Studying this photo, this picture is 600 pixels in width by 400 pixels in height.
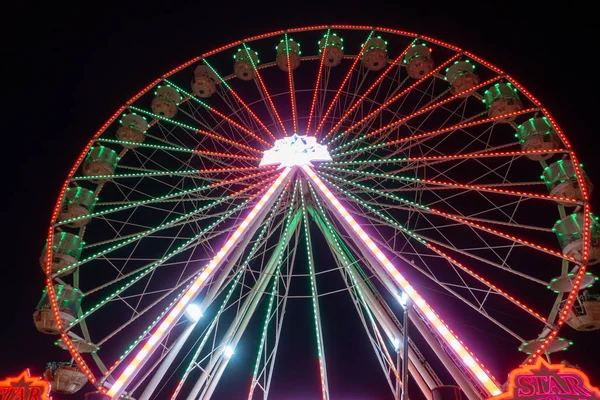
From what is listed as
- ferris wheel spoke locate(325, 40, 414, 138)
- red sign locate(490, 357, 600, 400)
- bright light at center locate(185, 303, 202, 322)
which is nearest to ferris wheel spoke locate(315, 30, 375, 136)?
ferris wheel spoke locate(325, 40, 414, 138)

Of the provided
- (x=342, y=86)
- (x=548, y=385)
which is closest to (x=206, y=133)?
(x=342, y=86)

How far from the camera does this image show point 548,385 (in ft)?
15.3

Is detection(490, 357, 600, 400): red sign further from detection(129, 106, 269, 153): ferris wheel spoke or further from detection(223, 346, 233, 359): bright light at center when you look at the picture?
detection(129, 106, 269, 153): ferris wheel spoke

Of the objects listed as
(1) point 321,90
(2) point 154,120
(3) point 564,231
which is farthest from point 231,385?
(3) point 564,231

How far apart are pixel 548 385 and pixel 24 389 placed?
6.13m

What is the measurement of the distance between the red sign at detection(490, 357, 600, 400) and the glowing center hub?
5.85 m

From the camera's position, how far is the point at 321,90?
11625 millimetres

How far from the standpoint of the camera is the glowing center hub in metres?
9.68

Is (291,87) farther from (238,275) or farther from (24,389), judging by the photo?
(24,389)

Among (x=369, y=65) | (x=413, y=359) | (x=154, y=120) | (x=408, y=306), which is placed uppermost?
(x=369, y=65)

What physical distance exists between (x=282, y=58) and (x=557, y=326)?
9.15 m

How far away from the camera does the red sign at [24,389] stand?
5918mm

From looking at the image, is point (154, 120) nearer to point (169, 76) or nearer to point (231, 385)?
point (169, 76)

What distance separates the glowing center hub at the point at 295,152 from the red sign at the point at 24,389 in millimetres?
5564
